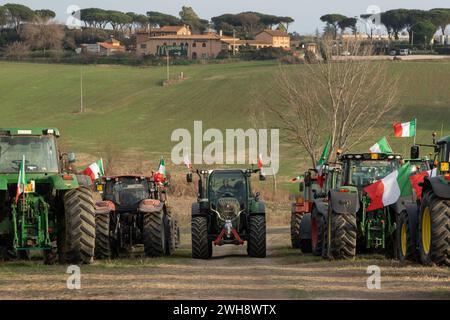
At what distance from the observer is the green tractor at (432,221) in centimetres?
1530

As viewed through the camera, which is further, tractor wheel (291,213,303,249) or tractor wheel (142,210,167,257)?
tractor wheel (291,213,303,249)

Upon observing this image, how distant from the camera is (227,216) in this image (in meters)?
22.1

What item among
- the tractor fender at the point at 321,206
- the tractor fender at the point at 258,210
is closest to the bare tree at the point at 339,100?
the tractor fender at the point at 258,210

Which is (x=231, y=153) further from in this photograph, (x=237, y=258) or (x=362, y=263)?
(x=362, y=263)

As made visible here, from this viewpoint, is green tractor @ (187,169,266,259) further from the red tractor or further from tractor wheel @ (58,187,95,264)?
tractor wheel @ (58,187,95,264)

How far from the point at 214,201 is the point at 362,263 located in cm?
569

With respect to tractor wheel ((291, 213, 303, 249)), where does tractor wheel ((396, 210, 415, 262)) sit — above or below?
above

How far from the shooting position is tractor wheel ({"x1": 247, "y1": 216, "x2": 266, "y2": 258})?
21.5 meters

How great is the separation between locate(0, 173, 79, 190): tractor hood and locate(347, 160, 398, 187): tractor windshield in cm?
617

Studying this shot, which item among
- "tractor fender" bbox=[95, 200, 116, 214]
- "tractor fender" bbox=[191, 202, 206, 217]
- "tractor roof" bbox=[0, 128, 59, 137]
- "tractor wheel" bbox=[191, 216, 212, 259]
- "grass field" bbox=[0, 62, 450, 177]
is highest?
"tractor roof" bbox=[0, 128, 59, 137]

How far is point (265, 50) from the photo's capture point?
117 m

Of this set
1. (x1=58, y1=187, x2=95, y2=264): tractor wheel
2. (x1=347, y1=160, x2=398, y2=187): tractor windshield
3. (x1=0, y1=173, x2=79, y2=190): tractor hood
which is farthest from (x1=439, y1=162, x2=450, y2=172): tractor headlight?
(x1=0, y1=173, x2=79, y2=190): tractor hood
